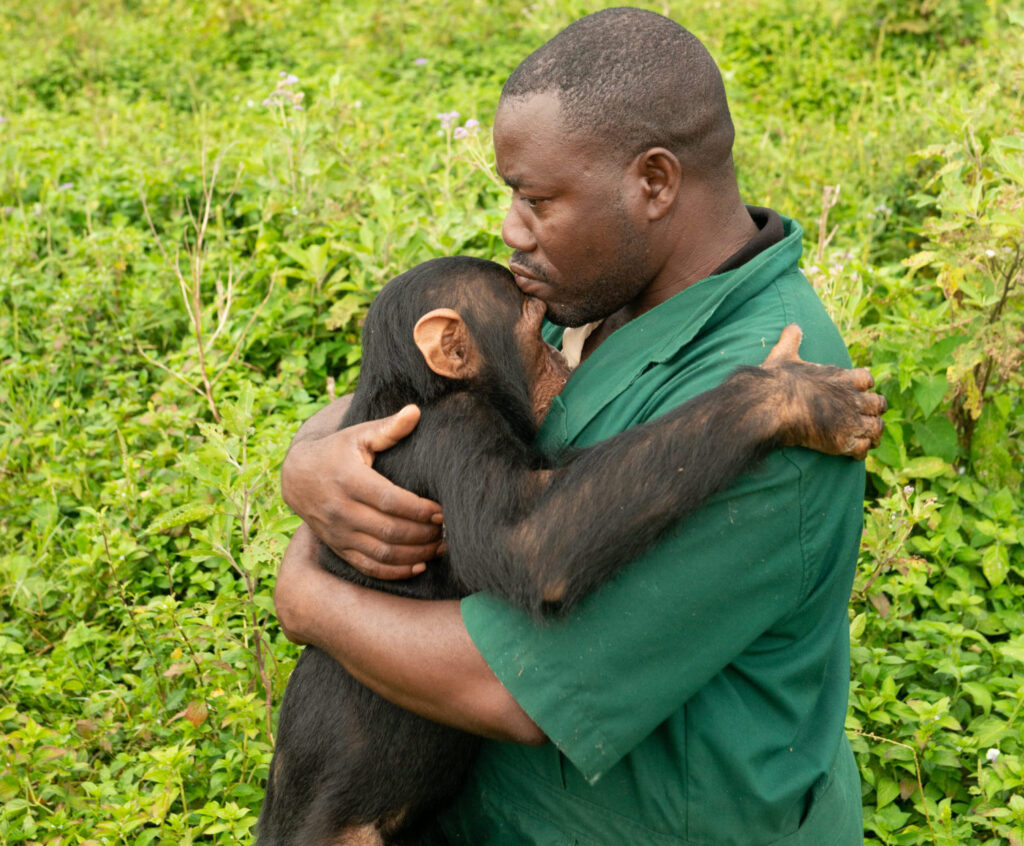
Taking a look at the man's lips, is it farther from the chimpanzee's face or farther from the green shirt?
the green shirt

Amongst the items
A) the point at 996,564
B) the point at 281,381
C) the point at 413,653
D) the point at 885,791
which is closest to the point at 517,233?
the point at 413,653

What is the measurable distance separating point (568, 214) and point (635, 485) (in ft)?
2.31

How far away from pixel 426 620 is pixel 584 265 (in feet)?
2.82

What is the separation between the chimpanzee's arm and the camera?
2023 mm

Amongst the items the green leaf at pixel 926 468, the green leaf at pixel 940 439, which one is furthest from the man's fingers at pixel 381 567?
the green leaf at pixel 940 439

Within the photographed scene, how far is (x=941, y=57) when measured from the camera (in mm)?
8039

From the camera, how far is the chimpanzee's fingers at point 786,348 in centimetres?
215

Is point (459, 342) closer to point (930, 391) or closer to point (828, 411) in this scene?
point (828, 411)

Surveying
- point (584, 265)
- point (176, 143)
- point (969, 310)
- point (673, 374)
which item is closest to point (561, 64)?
point (584, 265)

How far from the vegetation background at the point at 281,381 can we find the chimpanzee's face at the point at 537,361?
102cm

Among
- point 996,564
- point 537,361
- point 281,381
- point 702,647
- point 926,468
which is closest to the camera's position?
point 702,647

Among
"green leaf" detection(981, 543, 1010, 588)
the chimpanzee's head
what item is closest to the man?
the chimpanzee's head

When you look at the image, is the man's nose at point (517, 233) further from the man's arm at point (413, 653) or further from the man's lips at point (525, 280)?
the man's arm at point (413, 653)

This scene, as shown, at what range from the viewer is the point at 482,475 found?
2359mm
